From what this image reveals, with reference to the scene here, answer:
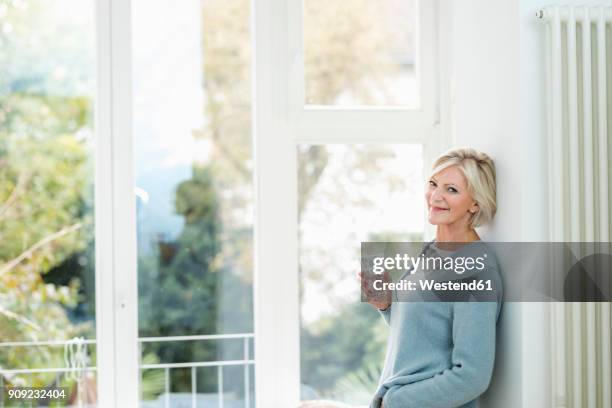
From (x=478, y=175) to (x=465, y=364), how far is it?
507mm

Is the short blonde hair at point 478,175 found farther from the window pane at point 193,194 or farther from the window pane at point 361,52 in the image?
the window pane at point 193,194

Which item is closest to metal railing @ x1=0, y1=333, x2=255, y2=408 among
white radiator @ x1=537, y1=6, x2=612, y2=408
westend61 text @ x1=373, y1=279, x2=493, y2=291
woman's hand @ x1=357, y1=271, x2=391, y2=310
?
woman's hand @ x1=357, y1=271, x2=391, y2=310

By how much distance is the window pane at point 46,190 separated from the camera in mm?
2275

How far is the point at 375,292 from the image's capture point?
A: 2.07 m

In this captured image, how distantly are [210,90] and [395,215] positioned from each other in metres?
0.77

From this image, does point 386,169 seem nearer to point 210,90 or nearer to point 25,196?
point 210,90

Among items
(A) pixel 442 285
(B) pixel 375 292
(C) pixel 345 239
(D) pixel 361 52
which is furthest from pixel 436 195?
(D) pixel 361 52

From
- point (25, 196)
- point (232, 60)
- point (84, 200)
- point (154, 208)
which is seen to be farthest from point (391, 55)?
point (25, 196)

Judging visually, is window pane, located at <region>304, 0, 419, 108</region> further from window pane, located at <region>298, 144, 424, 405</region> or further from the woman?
the woman

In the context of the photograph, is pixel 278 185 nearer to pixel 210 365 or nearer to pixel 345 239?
pixel 345 239

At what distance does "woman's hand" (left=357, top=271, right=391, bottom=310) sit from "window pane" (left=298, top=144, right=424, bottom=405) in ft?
1.08

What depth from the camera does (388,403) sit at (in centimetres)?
186

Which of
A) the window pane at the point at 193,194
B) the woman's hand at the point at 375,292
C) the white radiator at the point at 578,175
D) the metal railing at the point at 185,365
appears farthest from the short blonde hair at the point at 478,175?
the metal railing at the point at 185,365

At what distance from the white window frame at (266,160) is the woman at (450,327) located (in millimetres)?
471
